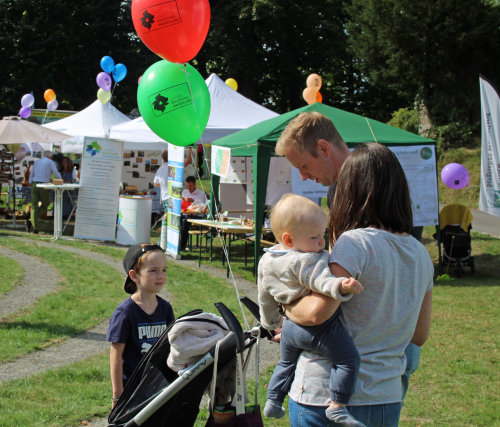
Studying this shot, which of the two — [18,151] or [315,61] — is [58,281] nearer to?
[18,151]

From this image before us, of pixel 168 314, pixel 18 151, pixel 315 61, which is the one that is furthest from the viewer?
pixel 315 61

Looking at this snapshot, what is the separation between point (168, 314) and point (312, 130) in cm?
155

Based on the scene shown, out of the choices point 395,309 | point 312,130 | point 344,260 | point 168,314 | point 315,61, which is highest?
point 315,61

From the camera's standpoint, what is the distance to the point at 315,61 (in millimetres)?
34656

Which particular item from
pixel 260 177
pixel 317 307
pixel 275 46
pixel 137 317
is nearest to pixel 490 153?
pixel 260 177

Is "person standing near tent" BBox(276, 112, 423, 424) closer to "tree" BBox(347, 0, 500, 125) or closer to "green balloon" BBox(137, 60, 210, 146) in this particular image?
"green balloon" BBox(137, 60, 210, 146)

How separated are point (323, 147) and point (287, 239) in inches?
23.6

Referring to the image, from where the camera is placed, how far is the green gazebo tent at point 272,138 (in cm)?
977

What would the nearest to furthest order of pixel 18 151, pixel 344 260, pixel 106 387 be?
pixel 344 260, pixel 106 387, pixel 18 151

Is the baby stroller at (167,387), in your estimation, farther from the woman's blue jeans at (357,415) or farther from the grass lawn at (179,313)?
the grass lawn at (179,313)

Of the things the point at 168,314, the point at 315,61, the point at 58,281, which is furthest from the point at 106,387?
the point at 315,61

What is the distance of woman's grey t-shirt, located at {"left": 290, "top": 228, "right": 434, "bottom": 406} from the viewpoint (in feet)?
6.51

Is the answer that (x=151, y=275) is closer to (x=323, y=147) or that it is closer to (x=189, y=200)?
(x=323, y=147)

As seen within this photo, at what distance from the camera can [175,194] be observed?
11.9m
